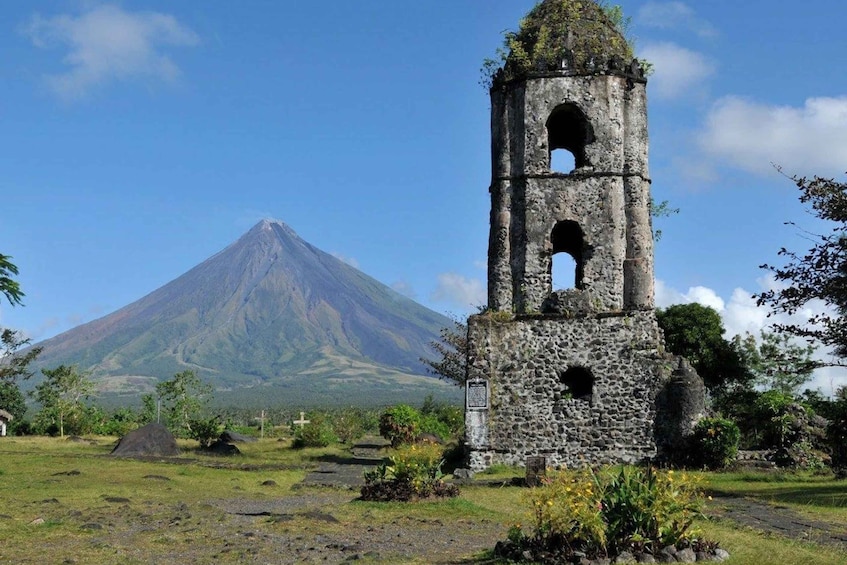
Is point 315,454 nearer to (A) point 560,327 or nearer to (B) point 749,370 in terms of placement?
(A) point 560,327

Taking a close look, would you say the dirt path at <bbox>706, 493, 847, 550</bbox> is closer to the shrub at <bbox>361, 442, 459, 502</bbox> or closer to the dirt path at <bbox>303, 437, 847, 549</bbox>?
the dirt path at <bbox>303, 437, 847, 549</bbox>

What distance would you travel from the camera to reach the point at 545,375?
1938cm

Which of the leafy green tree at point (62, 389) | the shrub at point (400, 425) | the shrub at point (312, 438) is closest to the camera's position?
the shrub at point (400, 425)

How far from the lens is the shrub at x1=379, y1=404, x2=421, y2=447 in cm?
2901

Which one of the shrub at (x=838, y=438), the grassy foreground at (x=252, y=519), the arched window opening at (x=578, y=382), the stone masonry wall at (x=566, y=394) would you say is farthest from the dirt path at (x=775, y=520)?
the arched window opening at (x=578, y=382)

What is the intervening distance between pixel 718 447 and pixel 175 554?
1220cm

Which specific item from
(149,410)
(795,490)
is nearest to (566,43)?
(795,490)

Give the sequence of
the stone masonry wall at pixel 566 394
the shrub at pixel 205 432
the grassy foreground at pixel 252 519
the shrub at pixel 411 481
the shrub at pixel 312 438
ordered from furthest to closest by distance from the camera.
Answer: the shrub at pixel 312 438 < the shrub at pixel 205 432 < the stone masonry wall at pixel 566 394 < the shrub at pixel 411 481 < the grassy foreground at pixel 252 519

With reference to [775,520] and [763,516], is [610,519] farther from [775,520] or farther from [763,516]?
[763,516]

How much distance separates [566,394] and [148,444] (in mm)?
12980

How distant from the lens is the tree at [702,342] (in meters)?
30.5

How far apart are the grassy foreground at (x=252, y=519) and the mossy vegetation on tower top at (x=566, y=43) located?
8.92 metres

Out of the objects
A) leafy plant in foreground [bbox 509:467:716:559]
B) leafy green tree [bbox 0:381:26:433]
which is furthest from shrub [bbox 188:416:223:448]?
leafy plant in foreground [bbox 509:467:716:559]

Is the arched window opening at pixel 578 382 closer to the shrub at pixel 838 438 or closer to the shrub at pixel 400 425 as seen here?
the shrub at pixel 838 438
